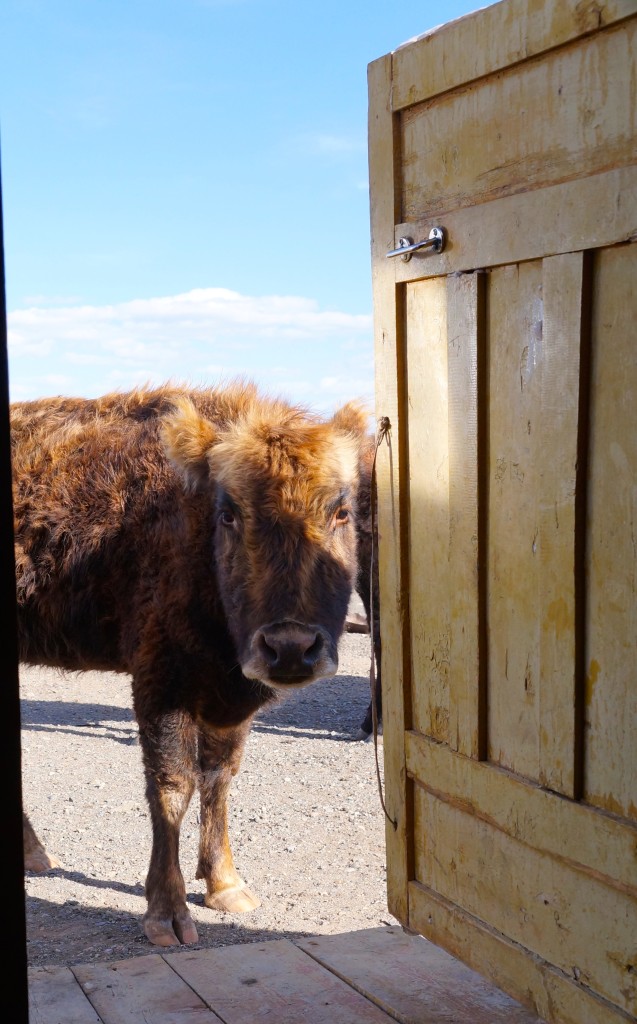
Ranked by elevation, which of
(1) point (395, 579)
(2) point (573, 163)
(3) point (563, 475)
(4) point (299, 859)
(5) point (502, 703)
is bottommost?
(4) point (299, 859)

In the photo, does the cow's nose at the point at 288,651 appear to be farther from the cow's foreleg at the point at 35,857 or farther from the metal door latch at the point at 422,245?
the metal door latch at the point at 422,245

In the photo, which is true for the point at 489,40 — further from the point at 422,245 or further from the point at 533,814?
the point at 533,814

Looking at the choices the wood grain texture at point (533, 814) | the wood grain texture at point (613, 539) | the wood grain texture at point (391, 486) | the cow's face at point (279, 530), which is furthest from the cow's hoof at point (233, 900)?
the wood grain texture at point (613, 539)

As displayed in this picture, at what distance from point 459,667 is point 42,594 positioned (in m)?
3.43

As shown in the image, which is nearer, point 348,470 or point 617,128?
point 617,128

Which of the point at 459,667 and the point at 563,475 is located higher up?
the point at 563,475

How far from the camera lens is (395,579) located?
2.90 meters

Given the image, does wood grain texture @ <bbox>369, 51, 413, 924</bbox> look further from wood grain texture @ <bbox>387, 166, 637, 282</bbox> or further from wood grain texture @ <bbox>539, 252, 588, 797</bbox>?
wood grain texture @ <bbox>539, 252, 588, 797</bbox>

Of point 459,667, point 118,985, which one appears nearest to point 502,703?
point 459,667

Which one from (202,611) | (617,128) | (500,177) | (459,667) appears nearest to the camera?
(617,128)

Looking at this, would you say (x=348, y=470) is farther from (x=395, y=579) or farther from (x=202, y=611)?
(x=395, y=579)

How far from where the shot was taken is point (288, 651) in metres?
4.62

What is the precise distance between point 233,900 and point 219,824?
0.39 m

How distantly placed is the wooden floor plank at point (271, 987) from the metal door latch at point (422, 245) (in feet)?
6.87
